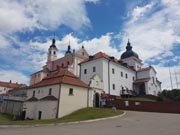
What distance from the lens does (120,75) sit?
42000mm

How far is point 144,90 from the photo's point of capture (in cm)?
4569

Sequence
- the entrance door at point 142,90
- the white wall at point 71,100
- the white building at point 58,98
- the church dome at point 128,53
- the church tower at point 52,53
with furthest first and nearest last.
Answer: the church tower at point 52,53, the church dome at point 128,53, the entrance door at point 142,90, the white wall at point 71,100, the white building at point 58,98

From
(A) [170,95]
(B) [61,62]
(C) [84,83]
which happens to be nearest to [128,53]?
(A) [170,95]

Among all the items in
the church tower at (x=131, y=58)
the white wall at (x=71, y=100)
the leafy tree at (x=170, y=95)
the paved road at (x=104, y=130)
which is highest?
the church tower at (x=131, y=58)

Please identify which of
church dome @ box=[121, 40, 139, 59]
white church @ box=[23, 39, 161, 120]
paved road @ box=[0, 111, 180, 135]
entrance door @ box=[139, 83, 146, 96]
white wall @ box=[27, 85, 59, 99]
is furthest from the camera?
church dome @ box=[121, 40, 139, 59]

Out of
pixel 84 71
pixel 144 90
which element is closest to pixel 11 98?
pixel 84 71

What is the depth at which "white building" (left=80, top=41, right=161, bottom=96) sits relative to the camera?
37906 mm

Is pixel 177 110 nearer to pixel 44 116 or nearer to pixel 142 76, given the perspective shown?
pixel 44 116

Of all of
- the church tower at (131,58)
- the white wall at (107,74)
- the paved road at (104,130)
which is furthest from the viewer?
the church tower at (131,58)

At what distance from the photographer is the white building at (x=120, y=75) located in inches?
1492

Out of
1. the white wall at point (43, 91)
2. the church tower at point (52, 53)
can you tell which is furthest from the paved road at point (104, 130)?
the church tower at point (52, 53)

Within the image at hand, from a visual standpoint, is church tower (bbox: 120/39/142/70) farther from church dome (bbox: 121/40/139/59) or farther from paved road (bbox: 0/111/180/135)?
paved road (bbox: 0/111/180/135)

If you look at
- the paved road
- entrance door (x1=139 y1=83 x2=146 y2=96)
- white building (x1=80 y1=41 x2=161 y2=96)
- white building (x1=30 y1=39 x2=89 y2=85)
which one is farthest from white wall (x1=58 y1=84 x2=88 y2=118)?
white building (x1=30 y1=39 x2=89 y2=85)

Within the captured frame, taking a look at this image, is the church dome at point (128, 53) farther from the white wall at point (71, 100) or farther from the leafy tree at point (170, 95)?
the white wall at point (71, 100)
